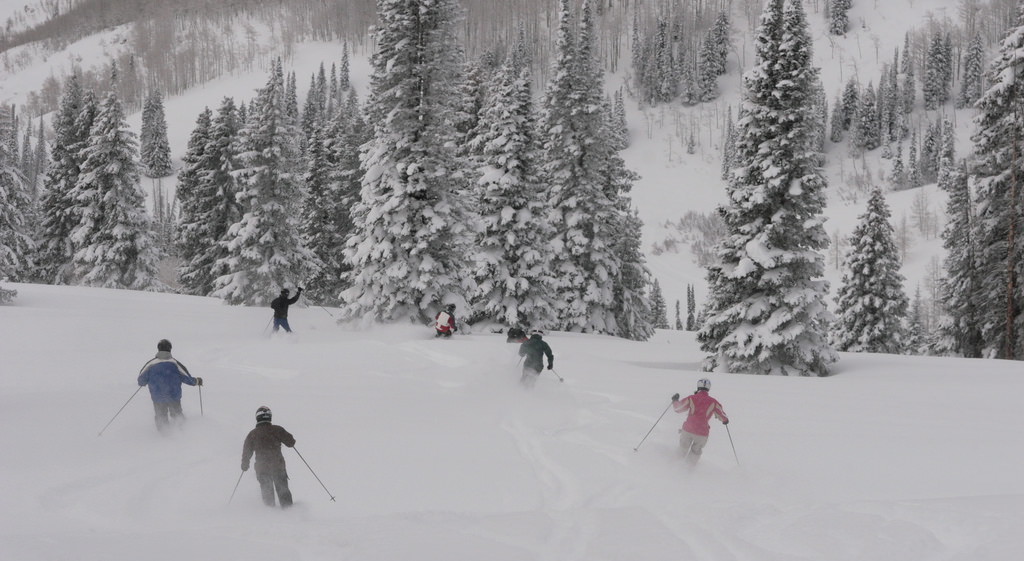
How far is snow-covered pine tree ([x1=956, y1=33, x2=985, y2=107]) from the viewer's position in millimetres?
162875

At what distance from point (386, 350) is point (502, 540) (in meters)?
13.3

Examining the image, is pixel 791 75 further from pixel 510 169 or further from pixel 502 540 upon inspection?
pixel 502 540

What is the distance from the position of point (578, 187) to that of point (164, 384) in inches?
896

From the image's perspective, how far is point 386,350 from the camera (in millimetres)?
20000

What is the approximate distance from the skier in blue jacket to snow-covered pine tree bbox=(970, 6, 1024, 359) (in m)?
27.2

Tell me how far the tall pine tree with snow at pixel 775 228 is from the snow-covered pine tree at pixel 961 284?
10.3 metres

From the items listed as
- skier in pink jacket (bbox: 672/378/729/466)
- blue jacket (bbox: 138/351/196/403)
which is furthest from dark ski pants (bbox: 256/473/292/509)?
skier in pink jacket (bbox: 672/378/729/466)

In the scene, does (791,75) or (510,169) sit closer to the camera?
(791,75)

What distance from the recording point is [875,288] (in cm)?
3675

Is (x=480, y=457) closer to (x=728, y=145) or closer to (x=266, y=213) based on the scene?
(x=266, y=213)

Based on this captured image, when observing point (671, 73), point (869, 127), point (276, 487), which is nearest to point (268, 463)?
point (276, 487)

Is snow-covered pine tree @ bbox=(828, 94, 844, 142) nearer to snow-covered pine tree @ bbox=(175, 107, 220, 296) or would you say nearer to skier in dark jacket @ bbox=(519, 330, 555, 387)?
snow-covered pine tree @ bbox=(175, 107, 220, 296)

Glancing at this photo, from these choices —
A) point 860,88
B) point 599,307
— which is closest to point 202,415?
point 599,307

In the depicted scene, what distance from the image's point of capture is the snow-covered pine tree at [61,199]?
41000 millimetres
